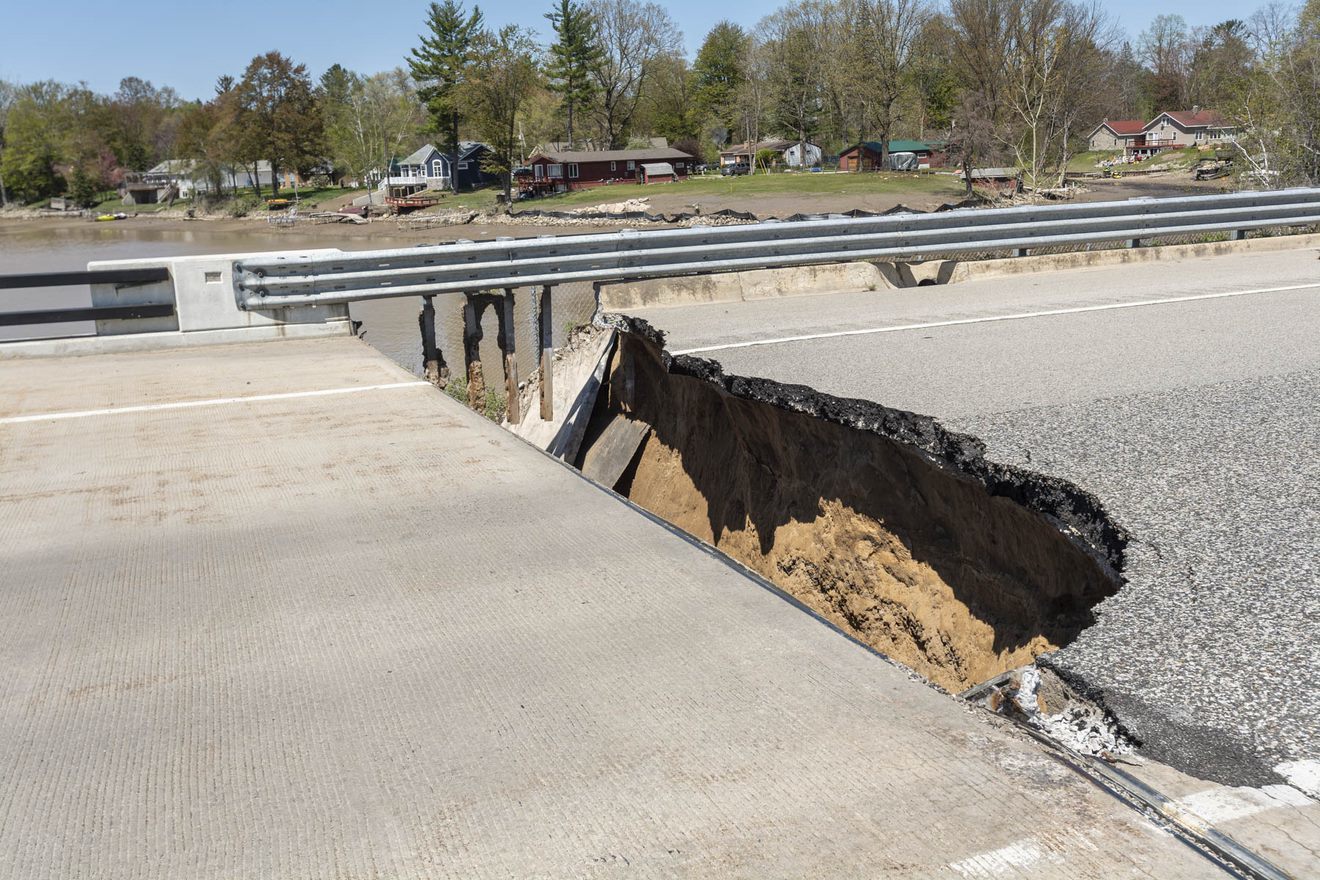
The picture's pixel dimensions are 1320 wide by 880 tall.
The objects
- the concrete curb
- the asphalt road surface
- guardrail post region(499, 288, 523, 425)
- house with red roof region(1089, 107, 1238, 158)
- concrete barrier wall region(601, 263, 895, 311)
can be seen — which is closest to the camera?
the asphalt road surface

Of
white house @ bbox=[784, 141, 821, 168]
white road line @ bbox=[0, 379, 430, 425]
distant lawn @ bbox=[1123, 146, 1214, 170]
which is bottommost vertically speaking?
white road line @ bbox=[0, 379, 430, 425]

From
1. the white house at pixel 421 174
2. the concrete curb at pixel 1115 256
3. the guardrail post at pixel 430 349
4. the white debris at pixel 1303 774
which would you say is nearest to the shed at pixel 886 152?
the white house at pixel 421 174

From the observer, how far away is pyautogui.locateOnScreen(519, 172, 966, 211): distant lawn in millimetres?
63312

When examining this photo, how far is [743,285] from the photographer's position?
37.9 ft

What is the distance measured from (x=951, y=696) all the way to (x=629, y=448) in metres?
6.85

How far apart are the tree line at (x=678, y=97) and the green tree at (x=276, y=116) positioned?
0.61ft

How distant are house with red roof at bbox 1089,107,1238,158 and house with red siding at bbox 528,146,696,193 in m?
43.3

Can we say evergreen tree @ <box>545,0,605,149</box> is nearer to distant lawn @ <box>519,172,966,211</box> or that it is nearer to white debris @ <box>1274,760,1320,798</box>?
distant lawn @ <box>519,172,966,211</box>

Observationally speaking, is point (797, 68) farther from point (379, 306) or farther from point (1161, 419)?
point (1161, 419)

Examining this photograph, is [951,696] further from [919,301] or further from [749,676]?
[919,301]

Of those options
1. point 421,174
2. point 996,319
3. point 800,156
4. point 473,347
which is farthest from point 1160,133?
point 473,347

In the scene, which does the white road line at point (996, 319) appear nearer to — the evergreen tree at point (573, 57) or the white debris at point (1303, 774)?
the white debris at point (1303, 774)

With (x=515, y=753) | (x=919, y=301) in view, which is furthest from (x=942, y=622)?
(x=919, y=301)

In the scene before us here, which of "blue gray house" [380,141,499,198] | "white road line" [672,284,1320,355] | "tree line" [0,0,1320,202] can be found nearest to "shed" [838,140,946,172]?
"tree line" [0,0,1320,202]
